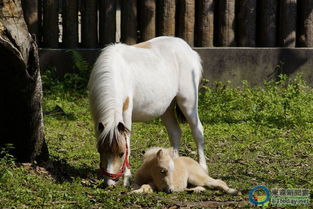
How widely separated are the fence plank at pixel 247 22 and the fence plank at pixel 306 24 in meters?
0.88

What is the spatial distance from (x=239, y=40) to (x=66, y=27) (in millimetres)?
3033

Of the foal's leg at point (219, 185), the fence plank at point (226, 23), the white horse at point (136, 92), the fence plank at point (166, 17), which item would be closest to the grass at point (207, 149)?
the foal's leg at point (219, 185)

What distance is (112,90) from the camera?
7.39 metres

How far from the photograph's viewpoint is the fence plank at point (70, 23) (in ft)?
39.4

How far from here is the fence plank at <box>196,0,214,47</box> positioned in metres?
12.3

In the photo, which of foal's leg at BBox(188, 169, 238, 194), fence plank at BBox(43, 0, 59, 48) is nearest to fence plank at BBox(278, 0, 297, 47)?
fence plank at BBox(43, 0, 59, 48)

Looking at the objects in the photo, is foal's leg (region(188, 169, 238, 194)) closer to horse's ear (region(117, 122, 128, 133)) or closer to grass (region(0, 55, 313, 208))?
grass (region(0, 55, 313, 208))

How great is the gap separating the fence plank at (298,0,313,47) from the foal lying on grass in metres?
5.69

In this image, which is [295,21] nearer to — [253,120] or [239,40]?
[239,40]

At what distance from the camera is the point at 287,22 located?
1262cm

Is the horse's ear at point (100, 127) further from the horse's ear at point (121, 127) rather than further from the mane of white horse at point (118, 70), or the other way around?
the horse's ear at point (121, 127)

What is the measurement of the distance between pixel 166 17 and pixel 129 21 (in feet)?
2.06

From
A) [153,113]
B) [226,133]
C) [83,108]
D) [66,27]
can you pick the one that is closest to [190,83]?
[153,113]

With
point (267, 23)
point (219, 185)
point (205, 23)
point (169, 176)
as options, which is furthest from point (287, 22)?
point (169, 176)
